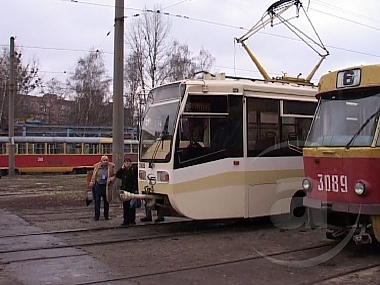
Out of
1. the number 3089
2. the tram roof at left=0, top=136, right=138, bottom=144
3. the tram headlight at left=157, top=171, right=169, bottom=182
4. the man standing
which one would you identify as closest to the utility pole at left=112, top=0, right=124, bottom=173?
the man standing

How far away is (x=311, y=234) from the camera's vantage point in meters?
11.2

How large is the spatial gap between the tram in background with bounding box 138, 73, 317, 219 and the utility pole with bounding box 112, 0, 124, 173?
4.81 metres

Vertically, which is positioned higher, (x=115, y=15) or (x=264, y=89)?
(x=115, y=15)

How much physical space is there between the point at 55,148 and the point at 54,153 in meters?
0.39

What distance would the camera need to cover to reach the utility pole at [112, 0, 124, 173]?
1659 cm

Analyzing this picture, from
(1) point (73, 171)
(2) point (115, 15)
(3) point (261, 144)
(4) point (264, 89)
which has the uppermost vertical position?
(2) point (115, 15)

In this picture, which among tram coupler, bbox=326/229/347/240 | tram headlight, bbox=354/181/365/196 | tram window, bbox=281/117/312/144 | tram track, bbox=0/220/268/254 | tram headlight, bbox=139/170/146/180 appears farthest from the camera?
tram window, bbox=281/117/312/144

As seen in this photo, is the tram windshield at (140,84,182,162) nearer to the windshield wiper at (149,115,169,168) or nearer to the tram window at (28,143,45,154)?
the windshield wiper at (149,115,169,168)

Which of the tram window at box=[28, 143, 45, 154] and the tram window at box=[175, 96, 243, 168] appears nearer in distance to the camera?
the tram window at box=[175, 96, 243, 168]

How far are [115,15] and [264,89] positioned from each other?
278 inches

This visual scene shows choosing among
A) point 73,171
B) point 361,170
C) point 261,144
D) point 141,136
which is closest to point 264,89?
point 261,144

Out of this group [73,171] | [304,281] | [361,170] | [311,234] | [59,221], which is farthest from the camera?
[73,171]

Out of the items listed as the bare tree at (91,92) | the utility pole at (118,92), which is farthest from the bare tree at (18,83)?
the utility pole at (118,92)

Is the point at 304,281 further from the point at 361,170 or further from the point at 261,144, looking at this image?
the point at 261,144
